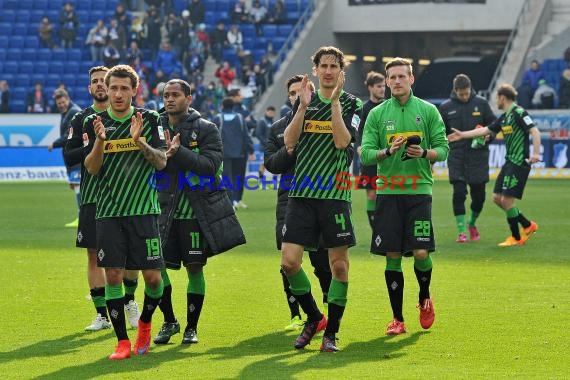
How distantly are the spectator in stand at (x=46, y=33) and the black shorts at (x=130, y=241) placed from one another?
34.4 meters

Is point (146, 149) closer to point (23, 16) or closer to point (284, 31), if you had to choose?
point (284, 31)

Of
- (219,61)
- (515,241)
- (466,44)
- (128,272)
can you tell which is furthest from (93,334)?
(466,44)

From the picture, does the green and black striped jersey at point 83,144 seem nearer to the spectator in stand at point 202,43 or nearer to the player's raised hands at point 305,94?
the player's raised hands at point 305,94

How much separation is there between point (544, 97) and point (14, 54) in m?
18.0

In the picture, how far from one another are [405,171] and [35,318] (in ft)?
11.2

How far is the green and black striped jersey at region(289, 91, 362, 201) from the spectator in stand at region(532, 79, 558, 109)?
25865 mm

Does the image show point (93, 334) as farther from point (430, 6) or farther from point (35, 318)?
point (430, 6)

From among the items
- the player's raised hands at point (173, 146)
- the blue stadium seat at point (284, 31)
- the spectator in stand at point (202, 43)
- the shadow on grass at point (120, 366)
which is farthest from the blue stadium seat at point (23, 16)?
the shadow on grass at point (120, 366)

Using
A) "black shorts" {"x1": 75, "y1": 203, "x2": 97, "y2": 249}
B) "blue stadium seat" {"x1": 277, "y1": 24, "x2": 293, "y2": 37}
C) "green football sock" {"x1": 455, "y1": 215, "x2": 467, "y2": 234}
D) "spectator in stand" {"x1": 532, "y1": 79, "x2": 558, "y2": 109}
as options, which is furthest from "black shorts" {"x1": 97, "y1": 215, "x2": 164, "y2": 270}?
"blue stadium seat" {"x1": 277, "y1": 24, "x2": 293, "y2": 37}

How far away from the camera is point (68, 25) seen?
139 ft

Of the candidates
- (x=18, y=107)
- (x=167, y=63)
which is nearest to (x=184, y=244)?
(x=18, y=107)

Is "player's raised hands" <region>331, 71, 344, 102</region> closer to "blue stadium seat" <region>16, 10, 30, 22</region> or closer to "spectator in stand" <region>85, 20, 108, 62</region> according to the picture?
"spectator in stand" <region>85, 20, 108, 62</region>

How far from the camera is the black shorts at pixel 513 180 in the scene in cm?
1633

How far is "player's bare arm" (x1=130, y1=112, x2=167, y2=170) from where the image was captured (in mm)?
8609
